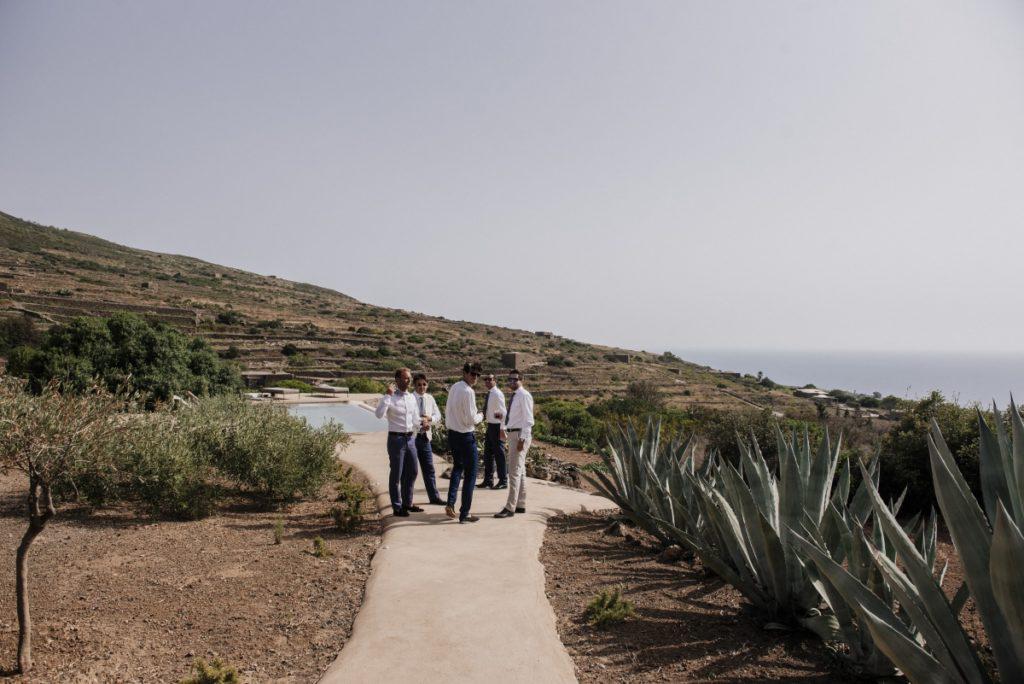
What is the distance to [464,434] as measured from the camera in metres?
6.00

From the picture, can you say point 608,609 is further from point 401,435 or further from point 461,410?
point 401,435

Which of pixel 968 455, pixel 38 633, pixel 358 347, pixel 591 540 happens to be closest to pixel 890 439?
pixel 968 455

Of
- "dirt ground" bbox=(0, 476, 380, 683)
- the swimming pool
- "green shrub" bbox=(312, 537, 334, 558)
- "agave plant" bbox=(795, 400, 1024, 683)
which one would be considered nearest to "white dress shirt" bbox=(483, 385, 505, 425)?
"dirt ground" bbox=(0, 476, 380, 683)

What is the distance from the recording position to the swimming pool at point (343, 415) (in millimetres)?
15727

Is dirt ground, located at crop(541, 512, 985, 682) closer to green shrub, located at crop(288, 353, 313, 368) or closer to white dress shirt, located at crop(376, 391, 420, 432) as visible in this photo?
white dress shirt, located at crop(376, 391, 420, 432)

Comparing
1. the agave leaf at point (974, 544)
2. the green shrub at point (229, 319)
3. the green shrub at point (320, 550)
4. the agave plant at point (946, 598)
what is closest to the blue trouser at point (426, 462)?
the green shrub at point (320, 550)

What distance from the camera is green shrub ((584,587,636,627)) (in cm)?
349

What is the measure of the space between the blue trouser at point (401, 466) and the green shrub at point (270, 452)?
1329 millimetres

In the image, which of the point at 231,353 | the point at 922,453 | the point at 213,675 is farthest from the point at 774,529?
the point at 231,353

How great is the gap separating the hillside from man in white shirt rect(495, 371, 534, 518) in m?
20.2

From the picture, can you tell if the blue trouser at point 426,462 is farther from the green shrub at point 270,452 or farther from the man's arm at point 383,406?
the green shrub at point 270,452

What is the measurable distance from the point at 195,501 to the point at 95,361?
14328 millimetres

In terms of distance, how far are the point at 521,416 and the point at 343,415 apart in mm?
12629

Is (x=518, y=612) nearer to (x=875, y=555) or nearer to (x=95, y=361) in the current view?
(x=875, y=555)
